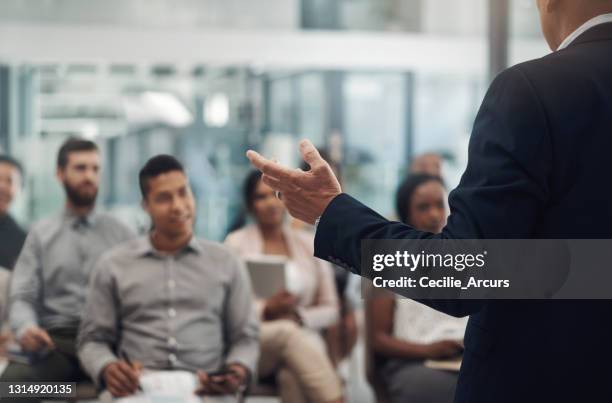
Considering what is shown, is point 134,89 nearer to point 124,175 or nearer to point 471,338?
point 124,175

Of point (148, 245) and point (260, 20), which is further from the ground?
point (260, 20)

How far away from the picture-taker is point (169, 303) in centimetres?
276

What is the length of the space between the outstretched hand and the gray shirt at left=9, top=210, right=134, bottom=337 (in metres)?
1.90

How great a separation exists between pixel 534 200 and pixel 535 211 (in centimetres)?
2

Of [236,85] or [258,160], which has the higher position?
[236,85]

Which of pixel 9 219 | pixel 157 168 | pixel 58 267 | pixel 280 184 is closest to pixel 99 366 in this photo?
pixel 58 267

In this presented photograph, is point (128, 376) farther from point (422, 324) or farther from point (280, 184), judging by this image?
point (280, 184)

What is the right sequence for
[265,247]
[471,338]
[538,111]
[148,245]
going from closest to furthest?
[538,111] < [471,338] < [148,245] < [265,247]

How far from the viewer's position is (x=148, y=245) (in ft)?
9.14

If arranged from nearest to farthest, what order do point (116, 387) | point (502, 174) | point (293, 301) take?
point (502, 174) < point (116, 387) < point (293, 301)

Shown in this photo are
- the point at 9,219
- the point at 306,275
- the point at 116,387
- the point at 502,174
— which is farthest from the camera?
the point at 306,275

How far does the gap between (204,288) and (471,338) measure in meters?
1.74

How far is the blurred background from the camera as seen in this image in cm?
548

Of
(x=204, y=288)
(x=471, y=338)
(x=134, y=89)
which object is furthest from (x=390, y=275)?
(x=134, y=89)
